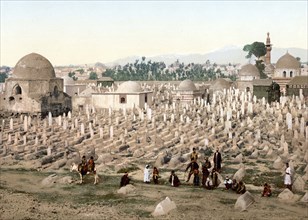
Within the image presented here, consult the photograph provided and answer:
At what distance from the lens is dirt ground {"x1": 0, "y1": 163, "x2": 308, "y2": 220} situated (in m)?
10.0

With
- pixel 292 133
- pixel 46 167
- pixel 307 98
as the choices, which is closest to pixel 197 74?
pixel 307 98

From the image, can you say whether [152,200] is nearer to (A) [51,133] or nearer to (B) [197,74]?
(A) [51,133]

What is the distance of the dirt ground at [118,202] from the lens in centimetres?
1005

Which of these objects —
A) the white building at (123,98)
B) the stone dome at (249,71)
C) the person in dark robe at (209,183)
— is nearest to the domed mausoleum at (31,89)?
the white building at (123,98)

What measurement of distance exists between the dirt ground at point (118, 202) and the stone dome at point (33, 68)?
18.8 meters

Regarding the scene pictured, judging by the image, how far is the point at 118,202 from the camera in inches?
439

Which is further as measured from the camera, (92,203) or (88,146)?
(88,146)

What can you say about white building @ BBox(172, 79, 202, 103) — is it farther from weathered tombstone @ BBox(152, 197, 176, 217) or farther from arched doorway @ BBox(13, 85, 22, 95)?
weathered tombstone @ BBox(152, 197, 176, 217)

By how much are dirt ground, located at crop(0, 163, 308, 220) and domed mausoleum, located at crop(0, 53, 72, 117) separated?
17.8 metres

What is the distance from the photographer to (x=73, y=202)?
37.0ft

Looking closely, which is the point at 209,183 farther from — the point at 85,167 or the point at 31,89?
the point at 31,89

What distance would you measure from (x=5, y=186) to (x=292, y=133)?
15293 millimetres

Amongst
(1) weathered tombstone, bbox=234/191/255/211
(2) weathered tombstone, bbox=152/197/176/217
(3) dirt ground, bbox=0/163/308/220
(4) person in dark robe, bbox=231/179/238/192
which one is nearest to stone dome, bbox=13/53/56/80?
(3) dirt ground, bbox=0/163/308/220

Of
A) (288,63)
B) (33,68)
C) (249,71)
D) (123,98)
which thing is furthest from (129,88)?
(288,63)
